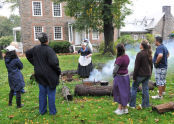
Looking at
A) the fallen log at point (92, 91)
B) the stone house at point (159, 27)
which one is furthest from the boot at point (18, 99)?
the stone house at point (159, 27)

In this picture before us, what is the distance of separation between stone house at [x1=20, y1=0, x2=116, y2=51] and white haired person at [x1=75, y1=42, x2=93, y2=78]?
15996 millimetres

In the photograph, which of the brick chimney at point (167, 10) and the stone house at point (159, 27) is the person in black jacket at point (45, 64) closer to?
the stone house at point (159, 27)

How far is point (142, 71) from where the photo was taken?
450 centimetres

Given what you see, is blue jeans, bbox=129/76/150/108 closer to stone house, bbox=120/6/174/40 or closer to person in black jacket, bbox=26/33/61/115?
person in black jacket, bbox=26/33/61/115

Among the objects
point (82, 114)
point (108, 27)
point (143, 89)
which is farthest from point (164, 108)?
point (108, 27)

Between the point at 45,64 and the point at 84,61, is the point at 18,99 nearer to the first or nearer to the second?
the point at 45,64

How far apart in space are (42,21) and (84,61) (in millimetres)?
17791

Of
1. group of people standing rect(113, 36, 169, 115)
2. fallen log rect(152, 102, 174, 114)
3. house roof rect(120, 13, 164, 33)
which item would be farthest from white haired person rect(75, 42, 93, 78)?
house roof rect(120, 13, 164, 33)

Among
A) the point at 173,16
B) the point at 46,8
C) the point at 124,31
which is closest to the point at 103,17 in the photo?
the point at 46,8

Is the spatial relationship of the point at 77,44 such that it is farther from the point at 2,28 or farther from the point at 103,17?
the point at 2,28

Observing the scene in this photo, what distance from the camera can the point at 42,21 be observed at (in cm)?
2425

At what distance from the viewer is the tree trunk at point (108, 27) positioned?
14.2 m

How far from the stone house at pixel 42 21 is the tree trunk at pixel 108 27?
330 inches

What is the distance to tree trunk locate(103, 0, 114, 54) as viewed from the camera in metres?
14.2
